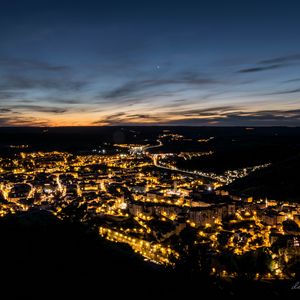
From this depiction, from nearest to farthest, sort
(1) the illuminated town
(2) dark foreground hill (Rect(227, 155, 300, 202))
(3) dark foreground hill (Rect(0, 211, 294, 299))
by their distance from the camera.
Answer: (3) dark foreground hill (Rect(0, 211, 294, 299)) < (1) the illuminated town < (2) dark foreground hill (Rect(227, 155, 300, 202))

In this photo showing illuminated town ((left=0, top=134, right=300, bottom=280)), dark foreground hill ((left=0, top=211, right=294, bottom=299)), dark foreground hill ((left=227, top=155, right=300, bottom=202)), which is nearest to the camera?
dark foreground hill ((left=0, top=211, right=294, bottom=299))

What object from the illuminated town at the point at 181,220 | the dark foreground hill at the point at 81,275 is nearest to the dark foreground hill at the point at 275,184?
the illuminated town at the point at 181,220

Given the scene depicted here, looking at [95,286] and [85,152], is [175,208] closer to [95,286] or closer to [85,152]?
[95,286]

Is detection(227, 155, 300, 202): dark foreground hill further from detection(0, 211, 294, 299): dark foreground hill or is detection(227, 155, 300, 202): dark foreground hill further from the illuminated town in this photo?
detection(0, 211, 294, 299): dark foreground hill

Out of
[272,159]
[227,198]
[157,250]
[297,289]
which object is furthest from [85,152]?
[297,289]

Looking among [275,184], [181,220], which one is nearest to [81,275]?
[181,220]

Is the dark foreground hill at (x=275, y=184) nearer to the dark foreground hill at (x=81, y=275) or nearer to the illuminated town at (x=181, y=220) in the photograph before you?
the illuminated town at (x=181, y=220)

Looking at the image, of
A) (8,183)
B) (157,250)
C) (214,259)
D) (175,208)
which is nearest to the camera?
(214,259)

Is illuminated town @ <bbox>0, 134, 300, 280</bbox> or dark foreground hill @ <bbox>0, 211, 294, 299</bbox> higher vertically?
dark foreground hill @ <bbox>0, 211, 294, 299</bbox>

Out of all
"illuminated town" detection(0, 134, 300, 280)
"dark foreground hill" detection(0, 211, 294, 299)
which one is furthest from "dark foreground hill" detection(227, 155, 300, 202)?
"dark foreground hill" detection(0, 211, 294, 299)
